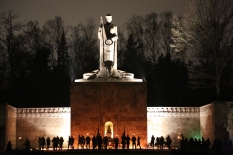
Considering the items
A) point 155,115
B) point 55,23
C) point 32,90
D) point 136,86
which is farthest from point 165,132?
point 55,23

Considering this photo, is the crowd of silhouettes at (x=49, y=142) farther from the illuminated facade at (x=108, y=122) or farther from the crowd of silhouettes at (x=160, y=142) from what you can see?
the crowd of silhouettes at (x=160, y=142)

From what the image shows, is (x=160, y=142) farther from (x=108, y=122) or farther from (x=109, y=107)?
(x=109, y=107)

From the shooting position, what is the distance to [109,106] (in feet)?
110

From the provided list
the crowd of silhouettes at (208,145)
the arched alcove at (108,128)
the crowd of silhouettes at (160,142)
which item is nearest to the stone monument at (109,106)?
the arched alcove at (108,128)

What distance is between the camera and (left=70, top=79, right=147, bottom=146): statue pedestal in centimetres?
3338

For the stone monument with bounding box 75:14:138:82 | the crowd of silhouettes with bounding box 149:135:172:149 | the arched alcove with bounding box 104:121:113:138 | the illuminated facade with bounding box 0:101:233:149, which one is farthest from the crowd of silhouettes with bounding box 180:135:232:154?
the stone monument with bounding box 75:14:138:82

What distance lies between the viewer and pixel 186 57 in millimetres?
35219

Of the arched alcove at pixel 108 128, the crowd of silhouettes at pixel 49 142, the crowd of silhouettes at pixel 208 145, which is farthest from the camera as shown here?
the arched alcove at pixel 108 128

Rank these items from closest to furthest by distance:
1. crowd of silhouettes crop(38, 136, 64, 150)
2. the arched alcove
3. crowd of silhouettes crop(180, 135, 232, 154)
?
crowd of silhouettes crop(180, 135, 232, 154), crowd of silhouettes crop(38, 136, 64, 150), the arched alcove

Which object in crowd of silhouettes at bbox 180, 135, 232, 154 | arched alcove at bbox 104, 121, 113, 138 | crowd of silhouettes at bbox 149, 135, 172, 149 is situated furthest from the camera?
arched alcove at bbox 104, 121, 113, 138

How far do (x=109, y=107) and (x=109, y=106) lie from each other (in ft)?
0.24

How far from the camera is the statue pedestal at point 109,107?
33.4 m

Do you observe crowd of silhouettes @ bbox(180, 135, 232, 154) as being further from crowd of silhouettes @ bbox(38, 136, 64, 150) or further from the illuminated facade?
crowd of silhouettes @ bbox(38, 136, 64, 150)

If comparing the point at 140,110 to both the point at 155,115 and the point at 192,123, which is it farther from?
the point at 192,123
